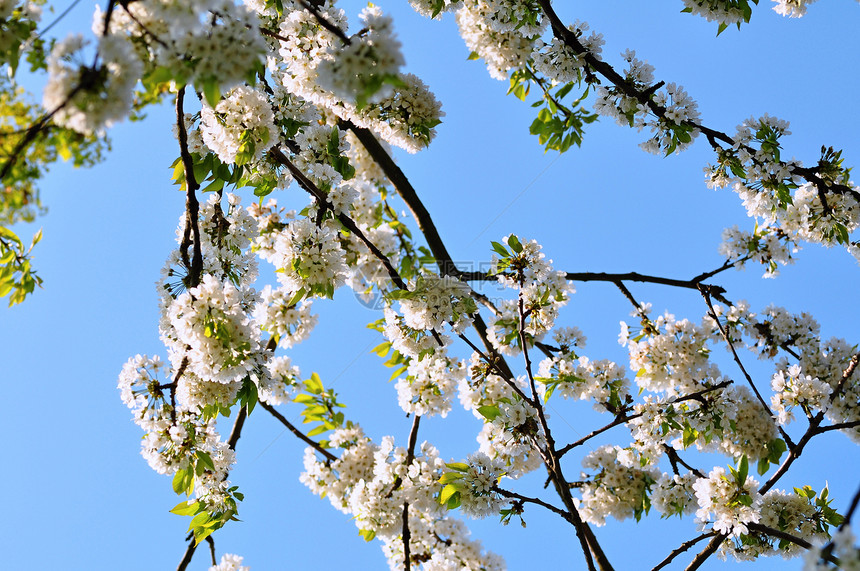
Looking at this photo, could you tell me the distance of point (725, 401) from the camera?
407cm

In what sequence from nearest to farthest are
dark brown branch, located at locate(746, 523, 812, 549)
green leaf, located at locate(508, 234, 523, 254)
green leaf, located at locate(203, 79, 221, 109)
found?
green leaf, located at locate(203, 79, 221, 109), dark brown branch, located at locate(746, 523, 812, 549), green leaf, located at locate(508, 234, 523, 254)

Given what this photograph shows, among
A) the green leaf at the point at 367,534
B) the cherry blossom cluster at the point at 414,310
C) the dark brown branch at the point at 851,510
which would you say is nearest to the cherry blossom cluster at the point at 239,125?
the cherry blossom cluster at the point at 414,310

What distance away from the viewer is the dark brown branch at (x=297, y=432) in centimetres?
493

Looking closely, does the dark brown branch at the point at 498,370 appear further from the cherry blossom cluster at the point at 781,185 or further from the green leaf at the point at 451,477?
the cherry blossom cluster at the point at 781,185

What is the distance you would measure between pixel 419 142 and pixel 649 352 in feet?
8.69

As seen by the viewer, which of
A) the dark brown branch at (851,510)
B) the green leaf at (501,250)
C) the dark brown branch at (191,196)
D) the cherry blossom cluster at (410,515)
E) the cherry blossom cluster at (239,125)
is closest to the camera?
the dark brown branch at (851,510)

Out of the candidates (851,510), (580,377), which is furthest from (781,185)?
(851,510)

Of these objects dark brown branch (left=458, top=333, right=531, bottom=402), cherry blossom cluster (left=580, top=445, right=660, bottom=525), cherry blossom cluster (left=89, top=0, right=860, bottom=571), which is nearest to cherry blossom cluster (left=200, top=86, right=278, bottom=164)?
cherry blossom cluster (left=89, top=0, right=860, bottom=571)

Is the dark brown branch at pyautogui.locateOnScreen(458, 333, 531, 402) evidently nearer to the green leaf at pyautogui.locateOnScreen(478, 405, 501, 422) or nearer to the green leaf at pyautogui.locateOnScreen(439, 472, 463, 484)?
the green leaf at pyautogui.locateOnScreen(478, 405, 501, 422)

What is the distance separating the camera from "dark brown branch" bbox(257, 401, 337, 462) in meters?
4.93

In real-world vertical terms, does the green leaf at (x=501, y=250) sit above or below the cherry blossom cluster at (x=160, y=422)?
above

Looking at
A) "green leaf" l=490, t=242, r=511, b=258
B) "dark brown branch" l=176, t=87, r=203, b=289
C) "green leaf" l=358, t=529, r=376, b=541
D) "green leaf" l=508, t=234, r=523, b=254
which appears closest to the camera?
"dark brown branch" l=176, t=87, r=203, b=289

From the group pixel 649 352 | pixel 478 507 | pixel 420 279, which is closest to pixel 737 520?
pixel 478 507

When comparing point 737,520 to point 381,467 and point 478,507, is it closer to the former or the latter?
point 478,507
